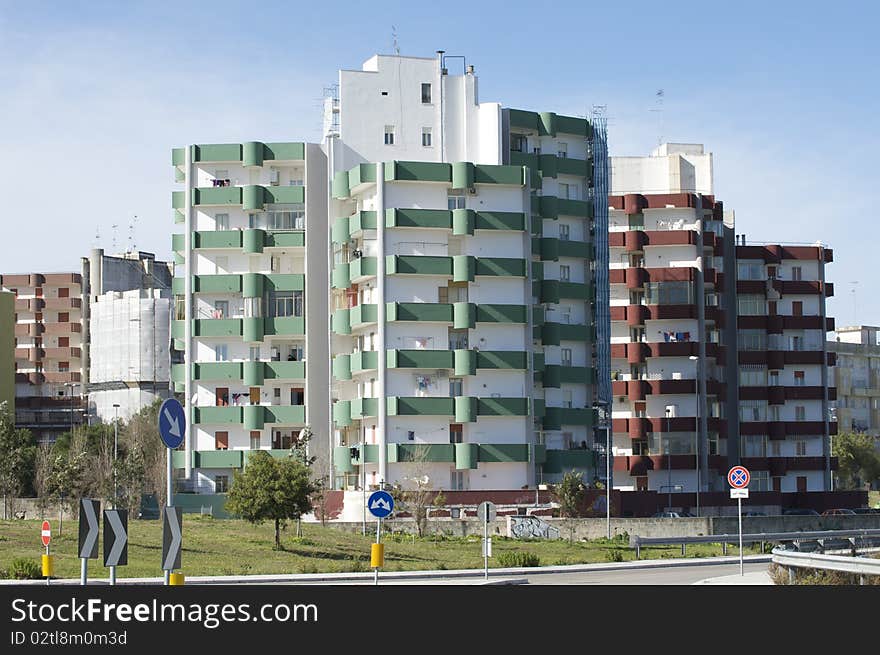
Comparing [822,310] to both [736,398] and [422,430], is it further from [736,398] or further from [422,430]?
[422,430]

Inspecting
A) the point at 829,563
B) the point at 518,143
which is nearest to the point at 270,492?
the point at 829,563

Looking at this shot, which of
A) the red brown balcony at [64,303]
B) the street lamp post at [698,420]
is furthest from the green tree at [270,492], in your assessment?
the red brown balcony at [64,303]

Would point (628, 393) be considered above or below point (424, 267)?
below

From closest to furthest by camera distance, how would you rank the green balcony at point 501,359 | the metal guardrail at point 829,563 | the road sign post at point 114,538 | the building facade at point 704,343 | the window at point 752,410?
the road sign post at point 114,538 → the metal guardrail at point 829,563 → the green balcony at point 501,359 → the building facade at point 704,343 → the window at point 752,410

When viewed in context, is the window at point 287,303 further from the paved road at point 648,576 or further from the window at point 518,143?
the paved road at point 648,576

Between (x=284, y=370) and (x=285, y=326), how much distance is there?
3200 millimetres

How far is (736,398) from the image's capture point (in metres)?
130

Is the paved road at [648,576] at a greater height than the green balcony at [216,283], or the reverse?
the green balcony at [216,283]

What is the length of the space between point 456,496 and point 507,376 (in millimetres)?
9879

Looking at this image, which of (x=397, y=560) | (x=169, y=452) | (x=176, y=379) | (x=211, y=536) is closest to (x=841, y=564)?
(x=169, y=452)

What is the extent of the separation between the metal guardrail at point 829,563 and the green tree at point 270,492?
3317cm

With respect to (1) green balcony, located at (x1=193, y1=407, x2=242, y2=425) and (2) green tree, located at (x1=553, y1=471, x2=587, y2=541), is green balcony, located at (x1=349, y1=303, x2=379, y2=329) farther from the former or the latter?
(2) green tree, located at (x1=553, y1=471, x2=587, y2=541)

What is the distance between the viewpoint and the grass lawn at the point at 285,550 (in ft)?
189

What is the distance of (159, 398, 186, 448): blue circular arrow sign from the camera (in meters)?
25.1
